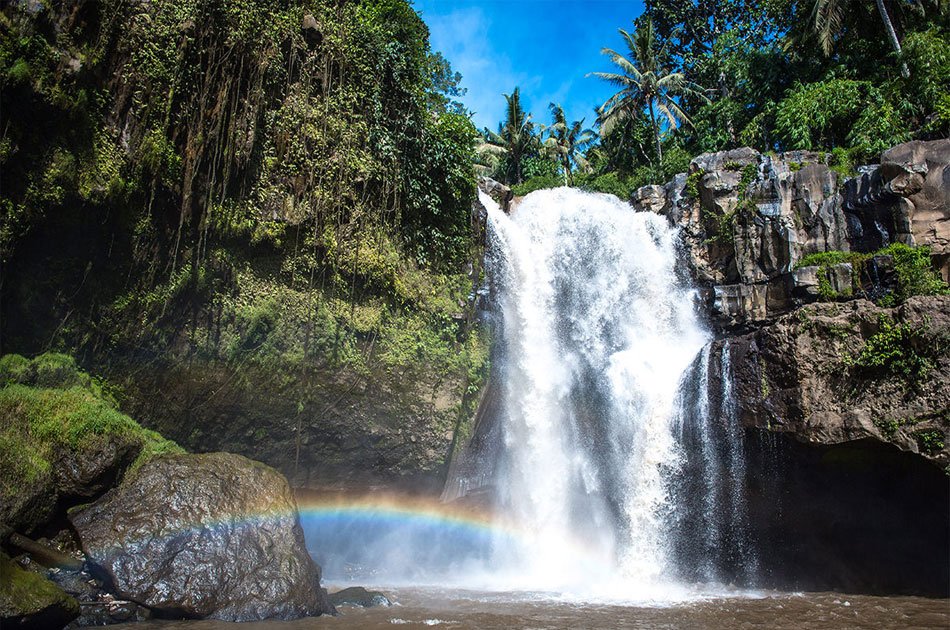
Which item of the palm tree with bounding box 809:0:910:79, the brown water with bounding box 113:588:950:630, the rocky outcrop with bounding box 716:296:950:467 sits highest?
the palm tree with bounding box 809:0:910:79

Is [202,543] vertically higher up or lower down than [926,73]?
lower down

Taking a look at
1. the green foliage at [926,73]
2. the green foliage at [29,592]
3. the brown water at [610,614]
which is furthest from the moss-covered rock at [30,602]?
the green foliage at [926,73]

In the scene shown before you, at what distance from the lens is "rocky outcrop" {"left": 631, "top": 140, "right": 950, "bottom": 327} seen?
14883mm

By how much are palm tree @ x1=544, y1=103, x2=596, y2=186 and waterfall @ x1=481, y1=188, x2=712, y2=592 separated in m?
23.2

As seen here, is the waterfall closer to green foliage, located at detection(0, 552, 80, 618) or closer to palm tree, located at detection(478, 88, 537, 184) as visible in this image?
green foliage, located at detection(0, 552, 80, 618)

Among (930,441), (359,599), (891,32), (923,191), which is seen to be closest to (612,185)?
(891,32)

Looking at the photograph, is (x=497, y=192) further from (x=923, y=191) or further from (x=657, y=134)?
(x=657, y=134)

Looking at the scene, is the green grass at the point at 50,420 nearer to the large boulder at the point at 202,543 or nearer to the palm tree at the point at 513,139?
the large boulder at the point at 202,543

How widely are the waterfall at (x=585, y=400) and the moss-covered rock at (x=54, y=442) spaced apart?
8.09 metres

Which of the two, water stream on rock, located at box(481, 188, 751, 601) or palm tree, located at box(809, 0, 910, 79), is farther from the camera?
palm tree, located at box(809, 0, 910, 79)

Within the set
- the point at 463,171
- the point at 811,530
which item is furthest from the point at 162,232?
the point at 811,530

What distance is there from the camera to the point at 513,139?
121 feet

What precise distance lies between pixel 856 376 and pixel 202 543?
38.4ft

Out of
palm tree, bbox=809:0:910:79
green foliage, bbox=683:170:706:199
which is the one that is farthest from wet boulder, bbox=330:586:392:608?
palm tree, bbox=809:0:910:79
